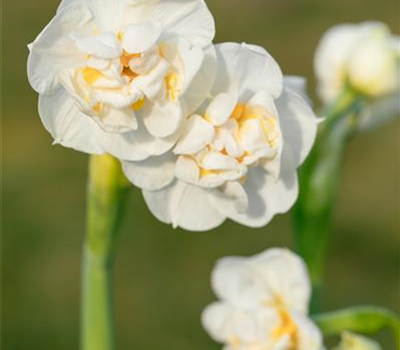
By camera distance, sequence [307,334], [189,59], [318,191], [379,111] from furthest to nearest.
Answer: [379,111] → [318,191] → [307,334] → [189,59]

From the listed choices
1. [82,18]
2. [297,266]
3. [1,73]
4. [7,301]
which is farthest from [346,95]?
[1,73]

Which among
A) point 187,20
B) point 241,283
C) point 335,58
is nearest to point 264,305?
point 241,283

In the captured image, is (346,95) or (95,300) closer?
(95,300)

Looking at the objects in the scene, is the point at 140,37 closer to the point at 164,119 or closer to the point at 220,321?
the point at 164,119

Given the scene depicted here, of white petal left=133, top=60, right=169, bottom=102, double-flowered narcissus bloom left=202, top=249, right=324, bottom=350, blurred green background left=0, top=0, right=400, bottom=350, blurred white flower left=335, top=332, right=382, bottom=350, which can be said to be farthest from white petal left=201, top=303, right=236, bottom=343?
blurred green background left=0, top=0, right=400, bottom=350

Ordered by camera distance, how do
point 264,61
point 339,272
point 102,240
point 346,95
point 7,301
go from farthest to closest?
point 339,272
point 7,301
point 346,95
point 102,240
point 264,61

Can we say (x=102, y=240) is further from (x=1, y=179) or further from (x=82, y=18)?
(x=1, y=179)

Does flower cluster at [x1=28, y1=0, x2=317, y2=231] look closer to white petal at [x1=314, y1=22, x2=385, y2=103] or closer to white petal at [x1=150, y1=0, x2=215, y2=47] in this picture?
white petal at [x1=150, y1=0, x2=215, y2=47]

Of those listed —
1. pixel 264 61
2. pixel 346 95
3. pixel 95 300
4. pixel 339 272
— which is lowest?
pixel 339 272
